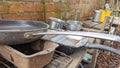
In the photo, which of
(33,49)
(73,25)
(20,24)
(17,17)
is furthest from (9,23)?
(73,25)

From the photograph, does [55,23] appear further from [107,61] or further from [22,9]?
[107,61]

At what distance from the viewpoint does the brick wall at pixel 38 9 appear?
3.44 ft

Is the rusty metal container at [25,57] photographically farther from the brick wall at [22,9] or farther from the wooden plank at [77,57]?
the brick wall at [22,9]

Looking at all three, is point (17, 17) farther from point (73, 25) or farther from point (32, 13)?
point (73, 25)

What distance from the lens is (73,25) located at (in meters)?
1.33

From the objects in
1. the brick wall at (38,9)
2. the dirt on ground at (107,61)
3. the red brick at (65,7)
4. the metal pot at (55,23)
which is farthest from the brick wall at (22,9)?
the dirt on ground at (107,61)

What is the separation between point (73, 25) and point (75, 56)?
1.78ft

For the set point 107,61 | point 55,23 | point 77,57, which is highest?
point 55,23

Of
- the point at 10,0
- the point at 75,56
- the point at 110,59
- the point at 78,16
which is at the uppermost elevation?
the point at 10,0

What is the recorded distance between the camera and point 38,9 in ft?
4.16

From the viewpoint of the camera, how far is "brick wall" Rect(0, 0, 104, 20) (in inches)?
41.3

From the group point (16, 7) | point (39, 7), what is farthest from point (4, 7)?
point (39, 7)

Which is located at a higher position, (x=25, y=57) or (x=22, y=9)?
(x=22, y=9)

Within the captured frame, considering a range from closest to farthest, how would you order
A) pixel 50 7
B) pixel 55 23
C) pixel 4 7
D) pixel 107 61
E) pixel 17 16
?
1. pixel 4 7
2. pixel 17 16
3. pixel 55 23
4. pixel 50 7
5. pixel 107 61
